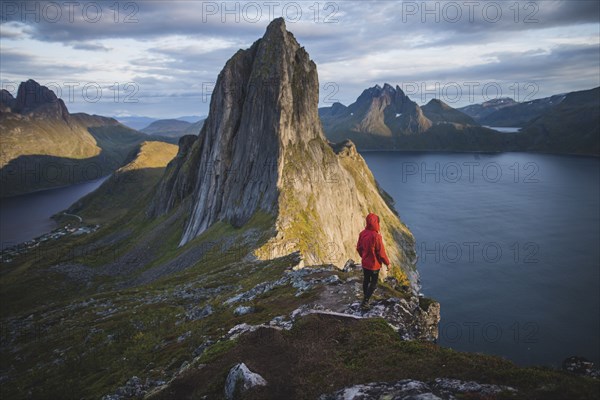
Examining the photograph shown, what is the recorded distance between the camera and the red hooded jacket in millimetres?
21562

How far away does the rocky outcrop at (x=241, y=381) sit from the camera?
14500 millimetres

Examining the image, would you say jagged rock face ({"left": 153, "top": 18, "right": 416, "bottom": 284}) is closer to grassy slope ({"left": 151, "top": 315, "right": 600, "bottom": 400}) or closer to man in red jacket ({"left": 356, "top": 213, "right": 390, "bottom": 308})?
man in red jacket ({"left": 356, "top": 213, "right": 390, "bottom": 308})

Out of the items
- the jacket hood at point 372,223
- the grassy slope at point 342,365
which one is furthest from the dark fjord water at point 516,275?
the grassy slope at point 342,365

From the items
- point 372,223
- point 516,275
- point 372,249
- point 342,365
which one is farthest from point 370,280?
point 516,275

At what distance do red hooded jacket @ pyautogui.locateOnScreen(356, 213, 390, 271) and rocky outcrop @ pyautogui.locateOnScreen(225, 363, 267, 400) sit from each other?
9690mm

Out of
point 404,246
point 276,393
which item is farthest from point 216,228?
point 276,393

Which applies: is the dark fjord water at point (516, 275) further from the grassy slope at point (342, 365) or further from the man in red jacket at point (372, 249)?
the grassy slope at point (342, 365)

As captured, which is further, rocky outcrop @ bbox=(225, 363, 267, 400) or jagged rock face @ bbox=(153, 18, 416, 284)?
jagged rock face @ bbox=(153, 18, 416, 284)

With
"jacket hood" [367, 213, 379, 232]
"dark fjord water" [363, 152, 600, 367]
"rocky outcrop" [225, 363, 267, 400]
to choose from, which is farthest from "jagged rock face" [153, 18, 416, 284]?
"rocky outcrop" [225, 363, 267, 400]

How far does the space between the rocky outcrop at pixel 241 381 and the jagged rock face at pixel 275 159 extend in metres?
60.6

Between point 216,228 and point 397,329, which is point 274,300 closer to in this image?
point 397,329

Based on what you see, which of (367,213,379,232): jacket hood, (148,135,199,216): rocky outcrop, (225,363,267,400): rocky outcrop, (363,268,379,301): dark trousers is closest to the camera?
(225,363,267,400): rocky outcrop

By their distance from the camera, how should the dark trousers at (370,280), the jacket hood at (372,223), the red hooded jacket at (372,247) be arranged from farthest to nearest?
the dark trousers at (370,280), the jacket hood at (372,223), the red hooded jacket at (372,247)

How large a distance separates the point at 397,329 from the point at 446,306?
84.4m
